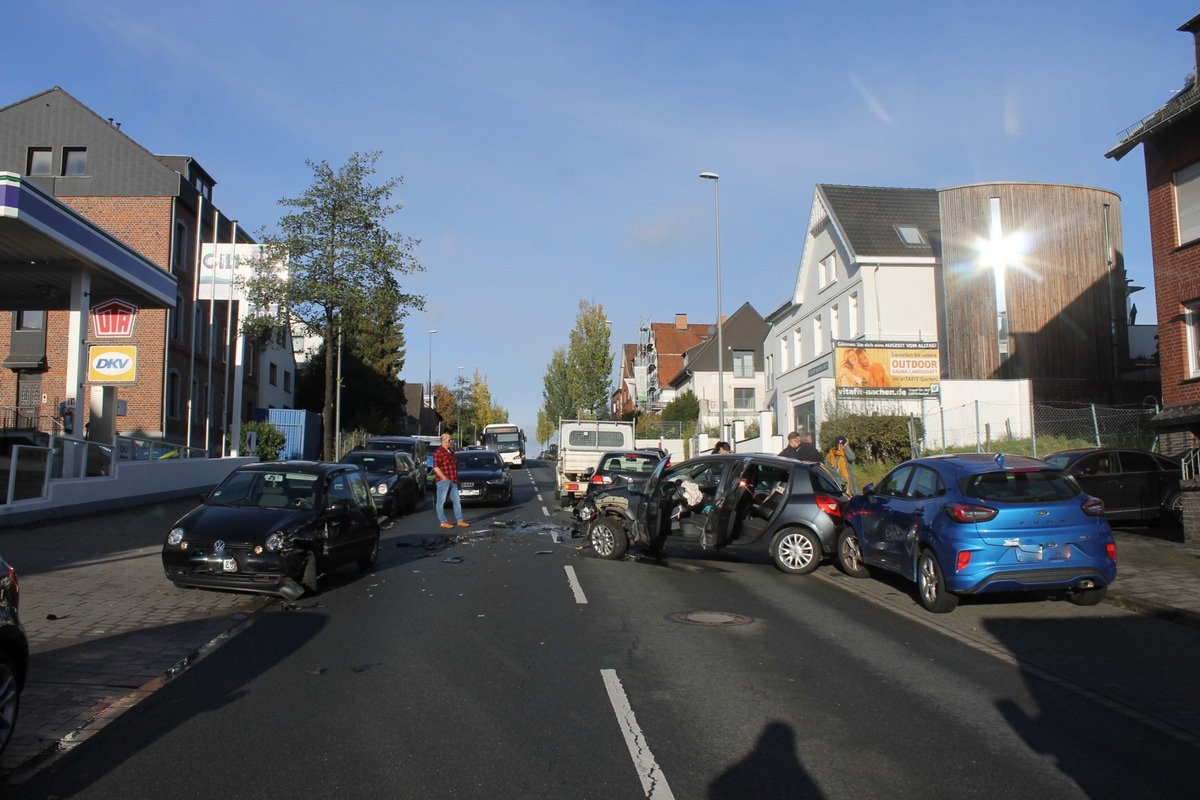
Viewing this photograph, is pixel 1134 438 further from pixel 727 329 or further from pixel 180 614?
pixel 727 329

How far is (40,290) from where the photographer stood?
72.0ft

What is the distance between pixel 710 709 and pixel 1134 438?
1985 centimetres

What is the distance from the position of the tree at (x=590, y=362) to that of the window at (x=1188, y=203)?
51.0 m

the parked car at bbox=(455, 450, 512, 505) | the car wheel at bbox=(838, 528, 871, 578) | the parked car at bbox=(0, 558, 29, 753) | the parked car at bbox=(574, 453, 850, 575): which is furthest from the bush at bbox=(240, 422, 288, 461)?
the parked car at bbox=(0, 558, 29, 753)

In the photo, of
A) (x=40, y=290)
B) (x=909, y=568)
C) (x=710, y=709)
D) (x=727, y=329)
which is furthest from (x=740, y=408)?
(x=710, y=709)

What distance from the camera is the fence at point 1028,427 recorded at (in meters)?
23.2

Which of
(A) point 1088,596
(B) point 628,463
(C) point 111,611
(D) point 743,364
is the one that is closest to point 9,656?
(C) point 111,611

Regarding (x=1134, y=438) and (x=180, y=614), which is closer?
(x=180, y=614)

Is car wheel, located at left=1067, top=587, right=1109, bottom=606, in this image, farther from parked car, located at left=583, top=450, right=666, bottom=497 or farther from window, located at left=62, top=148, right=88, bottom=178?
window, located at left=62, top=148, right=88, bottom=178

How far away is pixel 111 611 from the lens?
9.02 meters

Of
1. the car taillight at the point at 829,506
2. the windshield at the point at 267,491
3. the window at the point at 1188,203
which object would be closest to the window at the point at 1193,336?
the window at the point at 1188,203

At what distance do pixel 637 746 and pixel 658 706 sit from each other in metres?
0.82

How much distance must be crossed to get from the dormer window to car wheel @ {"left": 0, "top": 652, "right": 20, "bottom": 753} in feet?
113

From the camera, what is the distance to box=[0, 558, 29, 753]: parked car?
4715 millimetres
